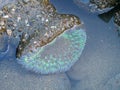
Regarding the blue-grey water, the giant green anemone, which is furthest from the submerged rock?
the blue-grey water

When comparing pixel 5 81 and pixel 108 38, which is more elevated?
pixel 108 38

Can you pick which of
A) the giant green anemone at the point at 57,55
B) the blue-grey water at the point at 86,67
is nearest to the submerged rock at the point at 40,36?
the giant green anemone at the point at 57,55

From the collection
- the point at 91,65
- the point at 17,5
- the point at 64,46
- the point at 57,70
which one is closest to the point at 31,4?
the point at 17,5

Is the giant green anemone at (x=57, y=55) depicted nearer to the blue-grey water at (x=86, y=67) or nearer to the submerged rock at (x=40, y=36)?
the submerged rock at (x=40, y=36)

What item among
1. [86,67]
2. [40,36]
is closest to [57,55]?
[40,36]

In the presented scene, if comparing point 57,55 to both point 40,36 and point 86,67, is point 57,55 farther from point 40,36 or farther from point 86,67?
point 86,67

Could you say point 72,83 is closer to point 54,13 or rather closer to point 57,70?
point 57,70
